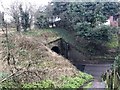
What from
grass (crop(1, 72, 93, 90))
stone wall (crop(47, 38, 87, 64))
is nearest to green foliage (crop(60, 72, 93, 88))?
grass (crop(1, 72, 93, 90))

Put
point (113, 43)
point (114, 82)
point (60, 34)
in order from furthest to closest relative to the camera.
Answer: point (60, 34)
point (113, 43)
point (114, 82)

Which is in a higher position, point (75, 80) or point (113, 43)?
point (113, 43)

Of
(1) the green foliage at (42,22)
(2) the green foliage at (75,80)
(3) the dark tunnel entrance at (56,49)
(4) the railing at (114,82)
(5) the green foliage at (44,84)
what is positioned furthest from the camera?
(3) the dark tunnel entrance at (56,49)

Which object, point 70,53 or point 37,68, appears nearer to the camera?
point 37,68

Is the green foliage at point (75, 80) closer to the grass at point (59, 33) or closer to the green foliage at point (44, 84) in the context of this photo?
the green foliage at point (44, 84)

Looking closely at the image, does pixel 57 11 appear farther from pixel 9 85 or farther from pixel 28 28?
pixel 9 85

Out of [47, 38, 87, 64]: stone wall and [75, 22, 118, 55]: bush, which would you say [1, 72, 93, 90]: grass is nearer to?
[47, 38, 87, 64]: stone wall

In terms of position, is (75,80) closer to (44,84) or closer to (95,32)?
(95,32)

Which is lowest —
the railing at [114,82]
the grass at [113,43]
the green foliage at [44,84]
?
the green foliage at [44,84]

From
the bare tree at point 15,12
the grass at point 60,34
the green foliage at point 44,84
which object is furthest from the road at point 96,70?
the bare tree at point 15,12

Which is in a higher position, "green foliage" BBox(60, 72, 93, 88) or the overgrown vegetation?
the overgrown vegetation

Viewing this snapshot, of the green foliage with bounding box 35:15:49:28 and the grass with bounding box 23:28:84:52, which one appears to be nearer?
the green foliage with bounding box 35:15:49:28

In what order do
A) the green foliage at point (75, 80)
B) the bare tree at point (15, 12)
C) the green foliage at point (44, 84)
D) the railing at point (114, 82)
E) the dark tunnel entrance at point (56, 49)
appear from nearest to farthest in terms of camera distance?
the railing at point (114, 82), the green foliage at point (44, 84), the bare tree at point (15, 12), the green foliage at point (75, 80), the dark tunnel entrance at point (56, 49)

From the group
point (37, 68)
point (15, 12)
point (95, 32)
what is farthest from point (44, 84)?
point (95, 32)
